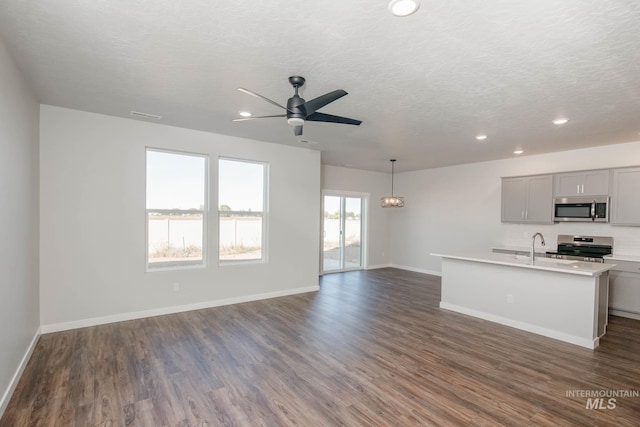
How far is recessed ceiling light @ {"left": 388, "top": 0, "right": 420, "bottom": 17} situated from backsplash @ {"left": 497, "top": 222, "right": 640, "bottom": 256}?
18.6 feet

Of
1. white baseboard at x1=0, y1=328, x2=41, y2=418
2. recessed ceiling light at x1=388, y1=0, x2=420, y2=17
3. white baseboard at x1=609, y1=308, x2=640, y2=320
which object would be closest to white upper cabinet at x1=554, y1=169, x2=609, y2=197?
white baseboard at x1=609, y1=308, x2=640, y2=320

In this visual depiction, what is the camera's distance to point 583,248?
5.44 metres

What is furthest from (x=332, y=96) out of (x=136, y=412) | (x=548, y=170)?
(x=548, y=170)

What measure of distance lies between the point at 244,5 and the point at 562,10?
199cm

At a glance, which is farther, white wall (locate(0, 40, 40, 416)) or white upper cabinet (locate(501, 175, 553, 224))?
white upper cabinet (locate(501, 175, 553, 224))

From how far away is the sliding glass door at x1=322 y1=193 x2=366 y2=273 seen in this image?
8.17 metres

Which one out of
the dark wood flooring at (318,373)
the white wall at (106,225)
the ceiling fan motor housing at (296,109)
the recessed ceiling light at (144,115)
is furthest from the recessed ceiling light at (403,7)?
the white wall at (106,225)

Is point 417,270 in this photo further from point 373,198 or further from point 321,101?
point 321,101

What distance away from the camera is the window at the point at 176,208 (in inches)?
184

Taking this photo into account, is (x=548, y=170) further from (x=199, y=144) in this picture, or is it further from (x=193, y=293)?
(x=193, y=293)

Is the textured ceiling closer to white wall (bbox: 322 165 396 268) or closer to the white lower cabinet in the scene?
the white lower cabinet

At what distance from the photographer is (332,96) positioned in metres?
2.71

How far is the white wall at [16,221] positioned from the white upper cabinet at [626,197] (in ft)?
25.1

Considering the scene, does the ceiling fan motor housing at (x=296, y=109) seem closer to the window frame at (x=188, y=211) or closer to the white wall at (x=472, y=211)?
the window frame at (x=188, y=211)
